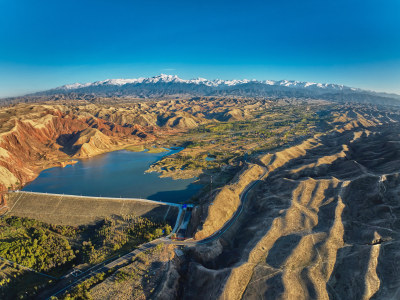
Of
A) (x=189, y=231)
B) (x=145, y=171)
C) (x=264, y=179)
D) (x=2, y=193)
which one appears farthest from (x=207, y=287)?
(x=2, y=193)

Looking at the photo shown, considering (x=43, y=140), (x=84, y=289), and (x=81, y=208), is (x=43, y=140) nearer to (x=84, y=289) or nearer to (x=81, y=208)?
(x=81, y=208)

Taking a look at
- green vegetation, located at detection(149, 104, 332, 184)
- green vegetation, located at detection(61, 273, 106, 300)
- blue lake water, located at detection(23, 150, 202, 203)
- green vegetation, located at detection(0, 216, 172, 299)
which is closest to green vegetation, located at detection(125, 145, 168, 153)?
green vegetation, located at detection(149, 104, 332, 184)

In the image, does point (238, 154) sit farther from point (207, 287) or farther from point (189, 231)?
point (207, 287)

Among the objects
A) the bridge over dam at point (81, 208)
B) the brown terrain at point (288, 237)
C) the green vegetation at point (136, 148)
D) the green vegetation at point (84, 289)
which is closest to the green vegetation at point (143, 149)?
the green vegetation at point (136, 148)

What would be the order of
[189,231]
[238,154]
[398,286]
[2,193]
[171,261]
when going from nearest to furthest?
1. [398,286]
2. [171,261]
3. [189,231]
4. [2,193]
5. [238,154]

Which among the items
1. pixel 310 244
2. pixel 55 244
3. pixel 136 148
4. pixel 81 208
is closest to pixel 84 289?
pixel 55 244

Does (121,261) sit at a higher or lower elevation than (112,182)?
lower

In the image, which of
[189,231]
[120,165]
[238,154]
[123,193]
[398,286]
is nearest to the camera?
[398,286]
